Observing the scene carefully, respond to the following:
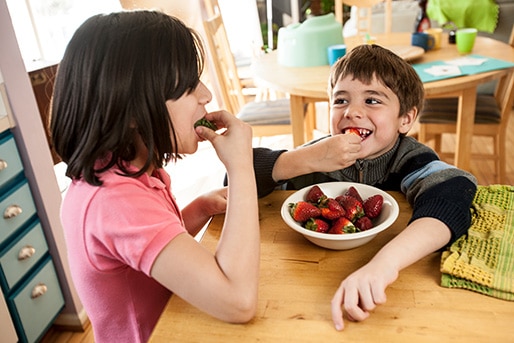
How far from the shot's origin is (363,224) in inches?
36.1

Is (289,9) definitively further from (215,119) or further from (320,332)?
(320,332)

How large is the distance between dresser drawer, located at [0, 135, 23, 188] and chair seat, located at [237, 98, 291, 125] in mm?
1379

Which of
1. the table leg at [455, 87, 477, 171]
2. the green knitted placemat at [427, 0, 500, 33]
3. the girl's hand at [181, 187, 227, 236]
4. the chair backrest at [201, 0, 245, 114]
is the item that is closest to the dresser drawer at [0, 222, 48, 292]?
the girl's hand at [181, 187, 227, 236]

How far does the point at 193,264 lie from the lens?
0.73 m

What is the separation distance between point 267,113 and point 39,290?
157cm

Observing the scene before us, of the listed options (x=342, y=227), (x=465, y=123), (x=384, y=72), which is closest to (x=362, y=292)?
(x=342, y=227)

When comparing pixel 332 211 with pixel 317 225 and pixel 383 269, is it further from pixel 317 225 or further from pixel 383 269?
pixel 383 269

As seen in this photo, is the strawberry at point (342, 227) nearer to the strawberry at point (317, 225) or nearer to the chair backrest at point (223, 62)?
the strawberry at point (317, 225)

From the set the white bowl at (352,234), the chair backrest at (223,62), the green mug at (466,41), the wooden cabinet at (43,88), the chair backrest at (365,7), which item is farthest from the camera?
the chair backrest at (365,7)

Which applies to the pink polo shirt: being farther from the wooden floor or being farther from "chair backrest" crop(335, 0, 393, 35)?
"chair backrest" crop(335, 0, 393, 35)

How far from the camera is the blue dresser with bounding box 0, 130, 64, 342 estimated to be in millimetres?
1616

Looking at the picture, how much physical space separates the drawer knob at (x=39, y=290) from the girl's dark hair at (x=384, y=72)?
1348mm

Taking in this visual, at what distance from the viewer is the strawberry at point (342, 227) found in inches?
35.2

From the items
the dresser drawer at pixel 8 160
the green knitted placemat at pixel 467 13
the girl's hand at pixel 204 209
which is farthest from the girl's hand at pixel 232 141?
the green knitted placemat at pixel 467 13
